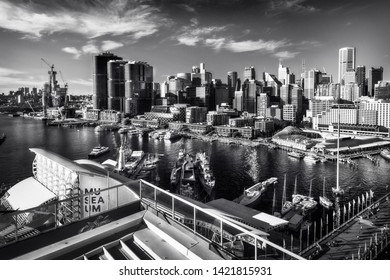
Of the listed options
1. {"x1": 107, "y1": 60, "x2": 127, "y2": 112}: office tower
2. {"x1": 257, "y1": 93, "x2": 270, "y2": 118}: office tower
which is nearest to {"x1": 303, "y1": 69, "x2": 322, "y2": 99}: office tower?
{"x1": 257, "y1": 93, "x2": 270, "y2": 118}: office tower

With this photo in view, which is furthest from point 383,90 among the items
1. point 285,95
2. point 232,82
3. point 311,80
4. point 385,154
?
→ point 232,82

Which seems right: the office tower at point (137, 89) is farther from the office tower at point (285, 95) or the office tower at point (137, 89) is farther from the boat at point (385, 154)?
the boat at point (385, 154)

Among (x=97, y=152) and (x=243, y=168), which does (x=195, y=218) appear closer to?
(x=243, y=168)

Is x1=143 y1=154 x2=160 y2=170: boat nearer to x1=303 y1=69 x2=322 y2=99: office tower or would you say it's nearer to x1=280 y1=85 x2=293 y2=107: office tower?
x1=280 y1=85 x2=293 y2=107: office tower

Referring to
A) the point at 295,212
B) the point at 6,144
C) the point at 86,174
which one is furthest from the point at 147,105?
the point at 86,174

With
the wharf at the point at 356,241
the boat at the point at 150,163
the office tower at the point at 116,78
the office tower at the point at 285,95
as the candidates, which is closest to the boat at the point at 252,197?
the wharf at the point at 356,241
